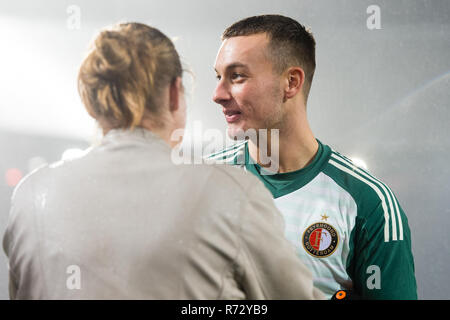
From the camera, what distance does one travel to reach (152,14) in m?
1.10

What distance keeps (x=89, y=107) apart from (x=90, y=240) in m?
0.15

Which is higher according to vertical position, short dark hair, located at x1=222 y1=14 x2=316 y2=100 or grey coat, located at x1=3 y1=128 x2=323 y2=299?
short dark hair, located at x1=222 y1=14 x2=316 y2=100

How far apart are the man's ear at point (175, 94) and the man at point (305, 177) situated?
35cm

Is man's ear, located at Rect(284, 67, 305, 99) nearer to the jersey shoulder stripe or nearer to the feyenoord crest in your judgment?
the jersey shoulder stripe

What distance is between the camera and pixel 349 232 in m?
0.71

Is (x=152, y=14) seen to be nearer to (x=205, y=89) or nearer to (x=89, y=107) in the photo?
(x=205, y=89)

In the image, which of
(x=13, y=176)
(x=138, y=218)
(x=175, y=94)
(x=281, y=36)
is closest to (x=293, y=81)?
(x=281, y=36)

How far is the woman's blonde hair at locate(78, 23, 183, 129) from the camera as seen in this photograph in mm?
402

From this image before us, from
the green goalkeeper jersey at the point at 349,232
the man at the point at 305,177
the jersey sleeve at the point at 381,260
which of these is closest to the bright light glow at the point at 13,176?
the man at the point at 305,177

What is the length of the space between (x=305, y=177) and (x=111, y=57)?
47 cm

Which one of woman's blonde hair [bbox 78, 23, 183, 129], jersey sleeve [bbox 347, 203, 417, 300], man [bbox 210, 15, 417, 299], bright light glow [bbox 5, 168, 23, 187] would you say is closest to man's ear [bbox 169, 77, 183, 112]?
woman's blonde hair [bbox 78, 23, 183, 129]

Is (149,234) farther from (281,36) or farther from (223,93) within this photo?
(281,36)
